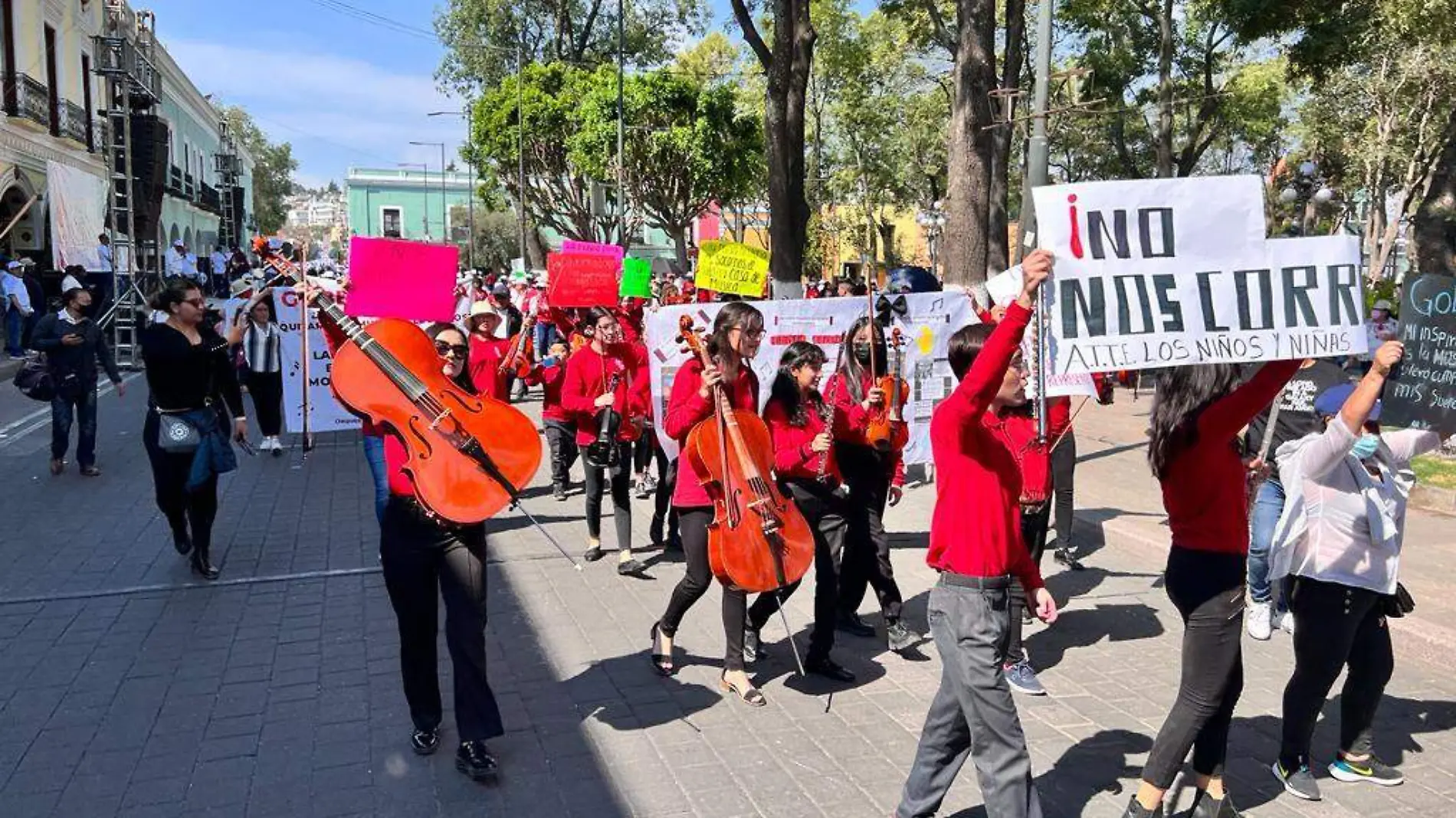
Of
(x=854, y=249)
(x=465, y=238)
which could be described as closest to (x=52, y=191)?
(x=854, y=249)

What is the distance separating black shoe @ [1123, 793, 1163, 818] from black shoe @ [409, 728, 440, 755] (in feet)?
8.86

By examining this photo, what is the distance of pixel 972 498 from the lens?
3.43m

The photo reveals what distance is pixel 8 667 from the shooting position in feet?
17.6

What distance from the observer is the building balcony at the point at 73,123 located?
2627 cm

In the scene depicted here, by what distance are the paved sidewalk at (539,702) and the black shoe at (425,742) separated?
1.7 inches

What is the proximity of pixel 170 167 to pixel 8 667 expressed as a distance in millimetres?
42317

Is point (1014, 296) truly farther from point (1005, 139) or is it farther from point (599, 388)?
point (1005, 139)

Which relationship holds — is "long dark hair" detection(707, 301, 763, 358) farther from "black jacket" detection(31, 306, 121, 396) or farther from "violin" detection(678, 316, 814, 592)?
"black jacket" detection(31, 306, 121, 396)

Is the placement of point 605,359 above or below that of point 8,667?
above

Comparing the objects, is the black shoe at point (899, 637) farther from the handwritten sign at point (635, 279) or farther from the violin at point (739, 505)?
the handwritten sign at point (635, 279)

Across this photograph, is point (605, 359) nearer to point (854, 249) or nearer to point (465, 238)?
point (854, 249)

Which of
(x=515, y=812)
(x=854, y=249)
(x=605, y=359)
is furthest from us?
(x=854, y=249)

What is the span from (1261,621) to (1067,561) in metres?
1.63

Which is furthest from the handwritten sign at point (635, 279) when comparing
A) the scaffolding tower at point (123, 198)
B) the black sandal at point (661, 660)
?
the scaffolding tower at point (123, 198)
